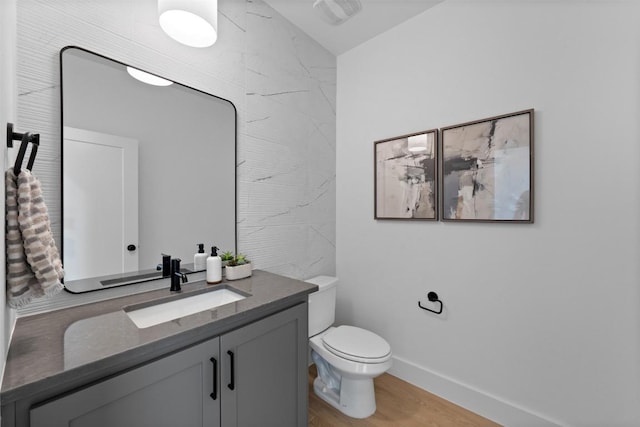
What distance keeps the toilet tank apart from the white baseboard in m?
0.62

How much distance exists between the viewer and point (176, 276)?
1.29 m

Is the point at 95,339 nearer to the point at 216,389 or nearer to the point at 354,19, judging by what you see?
the point at 216,389

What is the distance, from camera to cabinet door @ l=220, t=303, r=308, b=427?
1002 mm

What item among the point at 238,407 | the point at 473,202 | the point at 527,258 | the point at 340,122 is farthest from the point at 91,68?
the point at 527,258

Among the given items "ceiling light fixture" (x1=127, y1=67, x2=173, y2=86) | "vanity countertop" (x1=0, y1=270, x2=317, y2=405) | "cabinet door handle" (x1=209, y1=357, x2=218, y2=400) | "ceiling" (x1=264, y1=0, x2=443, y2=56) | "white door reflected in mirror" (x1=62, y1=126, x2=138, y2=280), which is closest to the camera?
"vanity countertop" (x1=0, y1=270, x2=317, y2=405)

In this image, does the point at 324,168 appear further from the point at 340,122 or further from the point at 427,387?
the point at 427,387

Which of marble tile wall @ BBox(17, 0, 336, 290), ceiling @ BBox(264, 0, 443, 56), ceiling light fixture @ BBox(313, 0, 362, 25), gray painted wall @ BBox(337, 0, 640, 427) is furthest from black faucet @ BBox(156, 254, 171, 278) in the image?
ceiling @ BBox(264, 0, 443, 56)

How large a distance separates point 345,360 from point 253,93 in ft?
5.64

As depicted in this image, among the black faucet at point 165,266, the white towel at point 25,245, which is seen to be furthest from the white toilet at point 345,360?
the white towel at point 25,245

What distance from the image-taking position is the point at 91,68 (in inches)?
44.1

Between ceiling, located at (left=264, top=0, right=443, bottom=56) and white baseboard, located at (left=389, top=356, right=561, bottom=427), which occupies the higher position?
ceiling, located at (left=264, top=0, right=443, bottom=56)

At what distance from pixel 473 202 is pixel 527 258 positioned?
0.41 m

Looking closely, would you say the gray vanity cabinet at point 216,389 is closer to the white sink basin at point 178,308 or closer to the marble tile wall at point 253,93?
the white sink basin at point 178,308

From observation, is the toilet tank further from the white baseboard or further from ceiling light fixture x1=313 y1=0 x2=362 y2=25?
ceiling light fixture x1=313 y1=0 x2=362 y2=25
